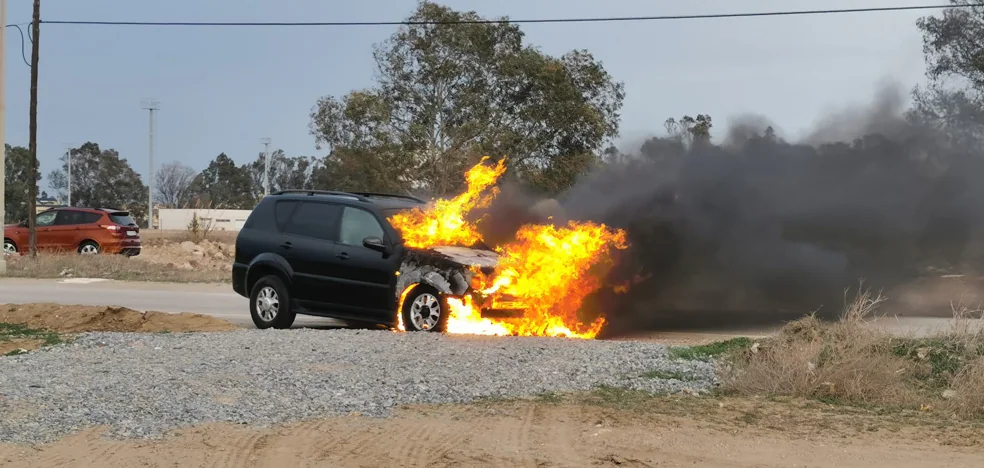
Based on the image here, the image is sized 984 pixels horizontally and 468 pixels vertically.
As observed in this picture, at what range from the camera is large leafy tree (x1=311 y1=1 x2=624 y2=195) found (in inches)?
1251

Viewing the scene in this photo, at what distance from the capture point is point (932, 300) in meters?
16.8

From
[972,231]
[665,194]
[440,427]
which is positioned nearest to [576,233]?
[665,194]

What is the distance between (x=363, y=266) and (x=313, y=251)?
86 centimetres

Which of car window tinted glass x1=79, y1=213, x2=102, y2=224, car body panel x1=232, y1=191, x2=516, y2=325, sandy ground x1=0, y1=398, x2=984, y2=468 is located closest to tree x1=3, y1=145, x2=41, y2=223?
car window tinted glass x1=79, y1=213, x2=102, y2=224

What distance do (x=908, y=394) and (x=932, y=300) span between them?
966 cm

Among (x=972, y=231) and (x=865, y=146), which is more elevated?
(x=865, y=146)

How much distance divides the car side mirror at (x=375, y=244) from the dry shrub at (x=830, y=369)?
15.8 feet

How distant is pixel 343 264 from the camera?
12.5 m

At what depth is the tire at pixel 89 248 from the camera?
29.5 m

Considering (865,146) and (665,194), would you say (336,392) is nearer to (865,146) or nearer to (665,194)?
(665,194)

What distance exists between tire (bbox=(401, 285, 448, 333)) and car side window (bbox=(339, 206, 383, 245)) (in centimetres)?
103

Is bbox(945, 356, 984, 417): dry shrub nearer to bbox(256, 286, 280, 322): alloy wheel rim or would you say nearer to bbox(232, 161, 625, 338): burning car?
bbox(232, 161, 625, 338): burning car

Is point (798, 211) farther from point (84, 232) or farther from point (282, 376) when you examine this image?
point (84, 232)

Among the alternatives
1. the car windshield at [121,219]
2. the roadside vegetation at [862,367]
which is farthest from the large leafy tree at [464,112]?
the roadside vegetation at [862,367]
